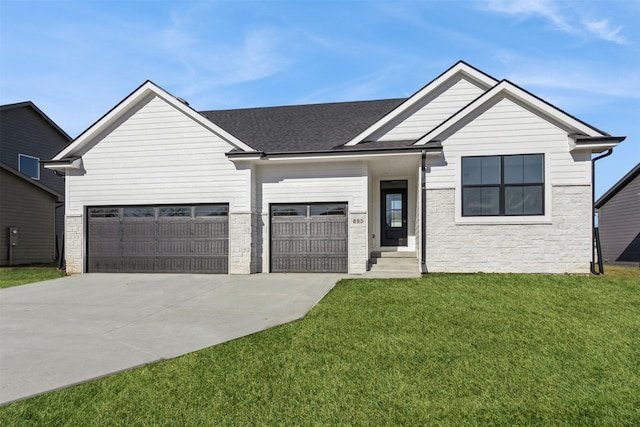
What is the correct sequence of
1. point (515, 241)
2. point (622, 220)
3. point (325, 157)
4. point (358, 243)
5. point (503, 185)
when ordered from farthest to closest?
1. point (622, 220)
2. point (358, 243)
3. point (325, 157)
4. point (503, 185)
5. point (515, 241)

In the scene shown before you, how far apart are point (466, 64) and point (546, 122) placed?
10.5 feet

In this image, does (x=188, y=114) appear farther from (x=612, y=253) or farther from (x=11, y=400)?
(x=612, y=253)

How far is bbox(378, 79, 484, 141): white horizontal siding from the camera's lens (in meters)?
12.3

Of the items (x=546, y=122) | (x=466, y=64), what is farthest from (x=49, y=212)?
(x=546, y=122)

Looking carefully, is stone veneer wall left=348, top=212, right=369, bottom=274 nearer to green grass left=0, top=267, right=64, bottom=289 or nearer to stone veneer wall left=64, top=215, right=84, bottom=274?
stone veneer wall left=64, top=215, right=84, bottom=274

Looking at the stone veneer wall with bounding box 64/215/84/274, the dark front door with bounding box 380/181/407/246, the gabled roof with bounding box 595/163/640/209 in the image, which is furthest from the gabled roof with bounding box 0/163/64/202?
the gabled roof with bounding box 595/163/640/209

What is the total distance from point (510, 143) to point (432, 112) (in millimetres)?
2695

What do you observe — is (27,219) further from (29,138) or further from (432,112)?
(432,112)

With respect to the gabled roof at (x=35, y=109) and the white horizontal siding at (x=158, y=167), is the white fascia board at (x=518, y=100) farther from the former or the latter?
the gabled roof at (x=35, y=109)

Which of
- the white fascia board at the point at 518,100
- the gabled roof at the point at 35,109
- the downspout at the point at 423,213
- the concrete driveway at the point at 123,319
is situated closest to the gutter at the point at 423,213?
the downspout at the point at 423,213

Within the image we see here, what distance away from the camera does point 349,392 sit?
3.82 meters

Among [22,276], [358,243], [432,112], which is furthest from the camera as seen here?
[22,276]

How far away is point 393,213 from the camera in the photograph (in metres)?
13.9

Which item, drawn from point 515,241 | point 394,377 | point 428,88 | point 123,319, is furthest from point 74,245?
point 515,241
